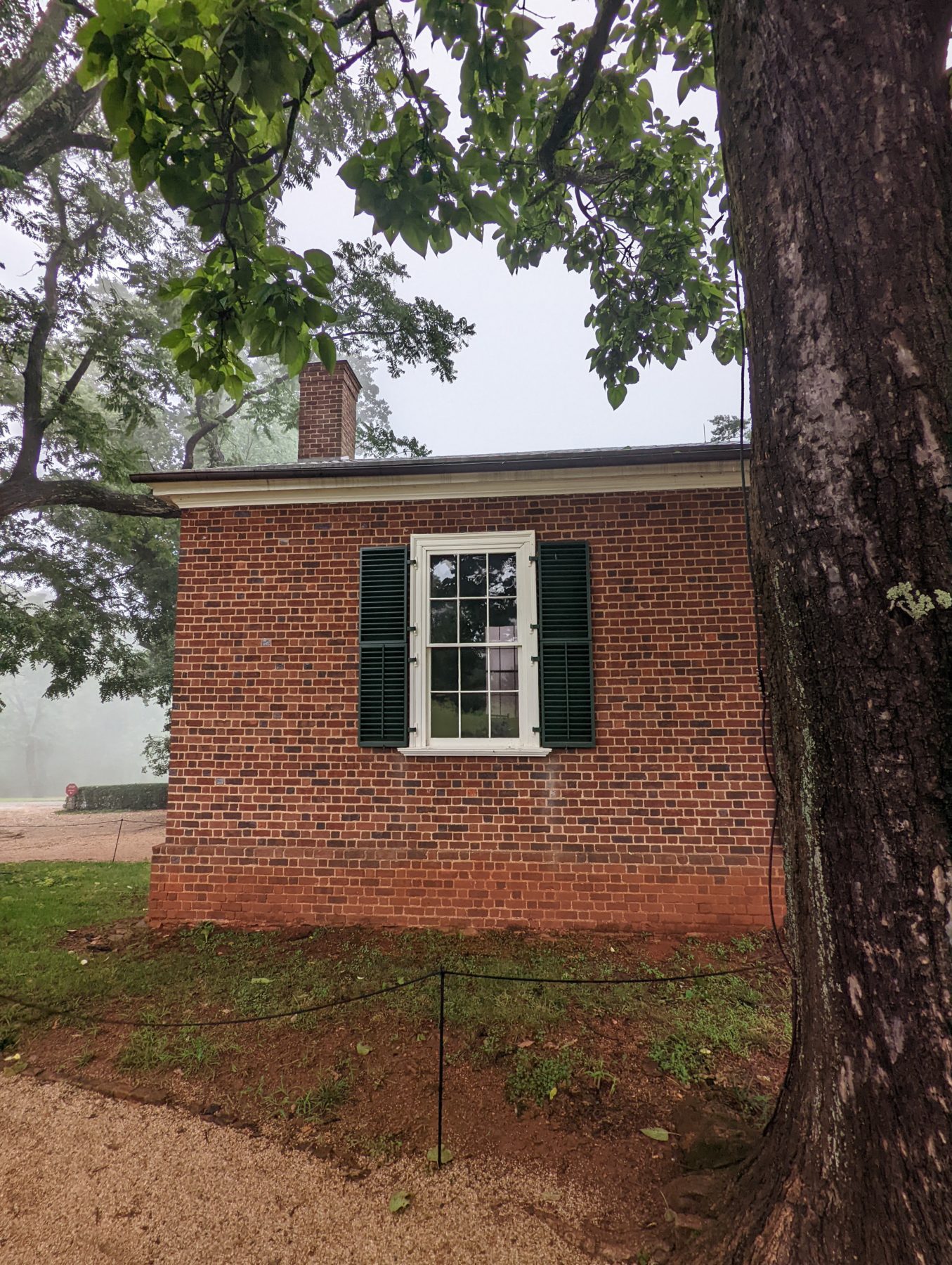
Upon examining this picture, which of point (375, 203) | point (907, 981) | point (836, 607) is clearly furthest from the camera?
point (375, 203)

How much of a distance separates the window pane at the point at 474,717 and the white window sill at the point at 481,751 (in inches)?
6.5

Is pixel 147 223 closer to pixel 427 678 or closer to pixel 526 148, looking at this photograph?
pixel 526 148

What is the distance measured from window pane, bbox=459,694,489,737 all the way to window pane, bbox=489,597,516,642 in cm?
58

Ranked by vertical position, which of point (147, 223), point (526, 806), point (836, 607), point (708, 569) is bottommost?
point (526, 806)

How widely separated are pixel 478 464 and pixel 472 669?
1901mm

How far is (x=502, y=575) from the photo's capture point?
6043 millimetres

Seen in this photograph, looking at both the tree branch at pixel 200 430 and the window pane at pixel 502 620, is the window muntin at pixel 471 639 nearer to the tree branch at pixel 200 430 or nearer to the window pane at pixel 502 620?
the window pane at pixel 502 620

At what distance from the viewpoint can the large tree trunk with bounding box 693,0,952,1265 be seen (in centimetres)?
163

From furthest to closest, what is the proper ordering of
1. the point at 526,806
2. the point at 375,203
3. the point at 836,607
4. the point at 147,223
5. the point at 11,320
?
the point at 147,223, the point at 11,320, the point at 526,806, the point at 375,203, the point at 836,607

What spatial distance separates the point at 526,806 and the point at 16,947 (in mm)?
4806

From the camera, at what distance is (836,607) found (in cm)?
178

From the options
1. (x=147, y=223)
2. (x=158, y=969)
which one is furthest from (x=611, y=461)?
(x=147, y=223)

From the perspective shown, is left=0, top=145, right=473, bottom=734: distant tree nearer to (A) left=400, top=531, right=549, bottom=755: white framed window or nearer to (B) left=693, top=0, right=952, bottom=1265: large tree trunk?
(A) left=400, top=531, right=549, bottom=755: white framed window

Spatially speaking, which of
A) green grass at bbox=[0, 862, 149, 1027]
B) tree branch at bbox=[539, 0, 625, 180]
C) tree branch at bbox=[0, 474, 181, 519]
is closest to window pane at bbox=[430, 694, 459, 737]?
green grass at bbox=[0, 862, 149, 1027]
